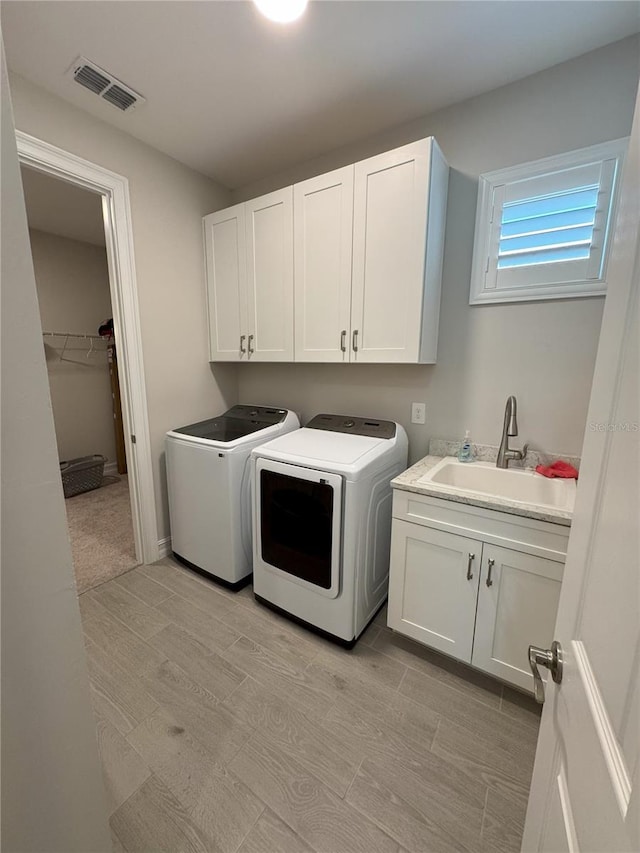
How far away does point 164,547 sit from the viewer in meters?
2.49

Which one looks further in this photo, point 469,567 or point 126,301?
point 126,301

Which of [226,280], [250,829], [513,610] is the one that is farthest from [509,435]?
[226,280]

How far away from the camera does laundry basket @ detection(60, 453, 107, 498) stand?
136 inches

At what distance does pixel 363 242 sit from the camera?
1.84 metres

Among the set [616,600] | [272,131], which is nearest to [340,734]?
[616,600]

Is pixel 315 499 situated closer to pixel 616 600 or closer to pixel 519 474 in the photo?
pixel 519 474

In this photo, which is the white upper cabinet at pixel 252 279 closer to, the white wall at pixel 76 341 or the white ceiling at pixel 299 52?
the white ceiling at pixel 299 52

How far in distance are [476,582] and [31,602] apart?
4.88 ft

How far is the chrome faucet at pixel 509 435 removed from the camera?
5.56 ft

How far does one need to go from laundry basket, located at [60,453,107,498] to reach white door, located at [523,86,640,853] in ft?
13.2

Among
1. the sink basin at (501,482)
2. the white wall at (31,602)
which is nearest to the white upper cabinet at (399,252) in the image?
the sink basin at (501,482)

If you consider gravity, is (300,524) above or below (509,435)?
below

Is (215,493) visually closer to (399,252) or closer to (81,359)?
(399,252)

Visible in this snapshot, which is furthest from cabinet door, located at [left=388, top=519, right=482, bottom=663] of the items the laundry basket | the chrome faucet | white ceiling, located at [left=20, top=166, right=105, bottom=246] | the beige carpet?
the laundry basket
